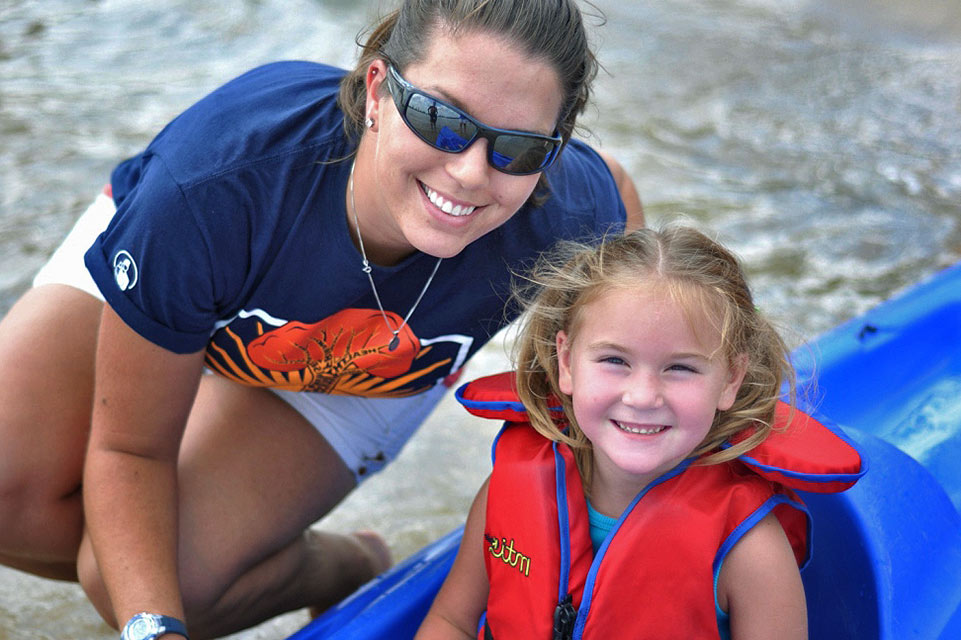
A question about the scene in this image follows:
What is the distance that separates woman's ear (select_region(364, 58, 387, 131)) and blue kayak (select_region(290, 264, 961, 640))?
775 mm

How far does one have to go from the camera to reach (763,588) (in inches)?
54.4

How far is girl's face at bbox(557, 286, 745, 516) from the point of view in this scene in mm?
1394

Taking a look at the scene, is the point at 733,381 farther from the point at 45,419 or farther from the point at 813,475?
the point at 45,419

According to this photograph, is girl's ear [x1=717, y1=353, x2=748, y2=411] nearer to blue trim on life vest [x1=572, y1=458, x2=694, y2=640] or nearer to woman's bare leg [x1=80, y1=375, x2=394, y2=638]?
blue trim on life vest [x1=572, y1=458, x2=694, y2=640]

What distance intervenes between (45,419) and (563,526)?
3.24ft

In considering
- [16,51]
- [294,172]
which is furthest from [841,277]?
[16,51]

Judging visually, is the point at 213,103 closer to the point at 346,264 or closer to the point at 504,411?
the point at 346,264

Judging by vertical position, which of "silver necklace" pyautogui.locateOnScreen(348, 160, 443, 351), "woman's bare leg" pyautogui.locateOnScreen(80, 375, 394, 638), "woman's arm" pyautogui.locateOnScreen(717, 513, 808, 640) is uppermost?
"silver necklace" pyautogui.locateOnScreen(348, 160, 443, 351)

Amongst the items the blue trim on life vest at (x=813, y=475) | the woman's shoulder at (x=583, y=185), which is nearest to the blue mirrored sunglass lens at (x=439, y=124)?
the woman's shoulder at (x=583, y=185)

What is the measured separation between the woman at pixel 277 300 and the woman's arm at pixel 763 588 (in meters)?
0.60

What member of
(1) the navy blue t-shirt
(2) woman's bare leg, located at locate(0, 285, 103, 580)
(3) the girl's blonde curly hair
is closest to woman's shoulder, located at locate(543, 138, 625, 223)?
(1) the navy blue t-shirt

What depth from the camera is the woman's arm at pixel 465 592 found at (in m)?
1.63

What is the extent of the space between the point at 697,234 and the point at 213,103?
0.80m

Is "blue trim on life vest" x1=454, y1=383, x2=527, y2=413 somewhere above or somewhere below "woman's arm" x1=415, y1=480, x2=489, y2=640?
above
